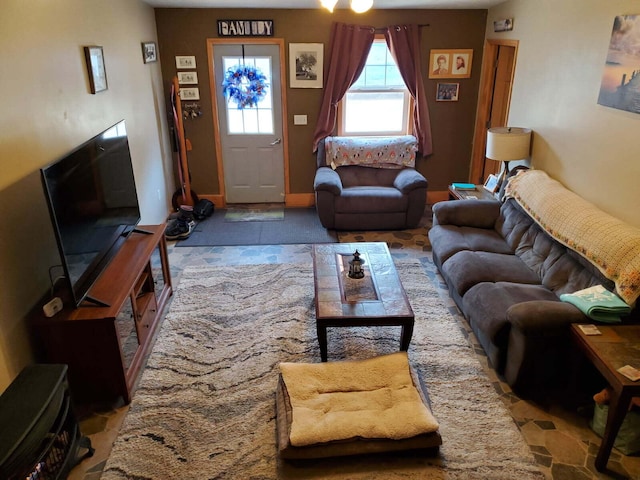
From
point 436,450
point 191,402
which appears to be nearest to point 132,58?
point 191,402

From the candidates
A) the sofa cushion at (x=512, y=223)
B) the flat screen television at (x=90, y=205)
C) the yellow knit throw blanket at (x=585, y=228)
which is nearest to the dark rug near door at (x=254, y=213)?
the flat screen television at (x=90, y=205)

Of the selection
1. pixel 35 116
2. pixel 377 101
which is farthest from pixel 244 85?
pixel 35 116

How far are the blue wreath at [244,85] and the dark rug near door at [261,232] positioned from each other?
1.42m

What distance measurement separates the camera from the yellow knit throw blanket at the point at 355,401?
8.09 feet

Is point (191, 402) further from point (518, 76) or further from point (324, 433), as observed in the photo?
point (518, 76)

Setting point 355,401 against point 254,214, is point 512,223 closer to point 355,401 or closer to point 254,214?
point 355,401

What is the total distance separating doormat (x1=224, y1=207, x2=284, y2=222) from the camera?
5.83 metres

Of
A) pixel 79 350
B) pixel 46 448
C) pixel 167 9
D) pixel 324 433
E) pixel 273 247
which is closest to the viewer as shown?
pixel 46 448

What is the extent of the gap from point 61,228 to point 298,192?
3.88 meters

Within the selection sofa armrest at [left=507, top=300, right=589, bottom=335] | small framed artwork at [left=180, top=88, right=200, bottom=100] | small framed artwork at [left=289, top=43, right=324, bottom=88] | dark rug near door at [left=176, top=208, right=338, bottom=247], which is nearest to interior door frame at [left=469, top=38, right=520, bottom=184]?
small framed artwork at [left=289, top=43, right=324, bottom=88]

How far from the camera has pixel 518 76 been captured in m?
4.80

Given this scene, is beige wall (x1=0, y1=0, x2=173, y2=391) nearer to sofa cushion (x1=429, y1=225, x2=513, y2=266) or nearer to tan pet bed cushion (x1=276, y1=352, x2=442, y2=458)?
tan pet bed cushion (x1=276, y1=352, x2=442, y2=458)

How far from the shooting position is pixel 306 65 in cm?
567

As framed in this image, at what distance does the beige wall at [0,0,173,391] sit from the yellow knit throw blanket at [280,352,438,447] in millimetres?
1519
